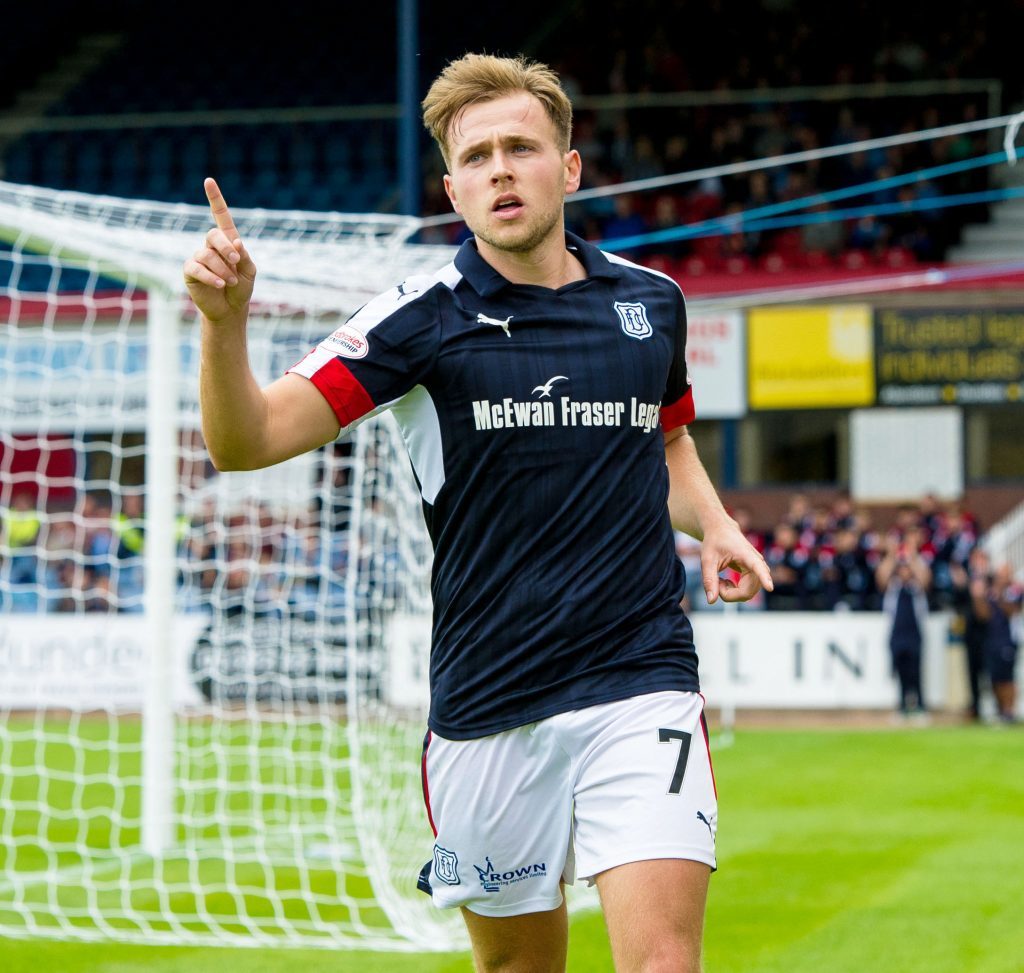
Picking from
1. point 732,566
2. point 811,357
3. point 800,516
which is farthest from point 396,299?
point 811,357

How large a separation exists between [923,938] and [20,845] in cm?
478

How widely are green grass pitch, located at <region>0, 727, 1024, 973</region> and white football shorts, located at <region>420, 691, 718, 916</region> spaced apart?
2.62 meters

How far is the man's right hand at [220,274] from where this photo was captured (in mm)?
2602

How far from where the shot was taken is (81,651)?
14.6 meters

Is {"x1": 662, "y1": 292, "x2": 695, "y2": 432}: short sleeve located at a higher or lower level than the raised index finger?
lower

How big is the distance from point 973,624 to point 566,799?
12490mm

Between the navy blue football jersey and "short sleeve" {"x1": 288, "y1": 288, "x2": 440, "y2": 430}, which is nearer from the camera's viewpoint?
"short sleeve" {"x1": 288, "y1": 288, "x2": 440, "y2": 430}

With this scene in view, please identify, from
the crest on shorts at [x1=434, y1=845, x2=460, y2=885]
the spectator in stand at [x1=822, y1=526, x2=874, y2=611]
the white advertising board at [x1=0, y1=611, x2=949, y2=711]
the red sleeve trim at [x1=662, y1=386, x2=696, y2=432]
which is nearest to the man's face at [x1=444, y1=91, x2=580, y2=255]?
the red sleeve trim at [x1=662, y1=386, x2=696, y2=432]

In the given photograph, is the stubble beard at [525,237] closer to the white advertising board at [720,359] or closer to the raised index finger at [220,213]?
the raised index finger at [220,213]

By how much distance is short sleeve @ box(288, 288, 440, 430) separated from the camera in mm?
3041

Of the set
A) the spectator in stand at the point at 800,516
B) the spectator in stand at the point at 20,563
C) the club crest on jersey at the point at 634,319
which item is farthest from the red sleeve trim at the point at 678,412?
the spectator in stand at the point at 800,516

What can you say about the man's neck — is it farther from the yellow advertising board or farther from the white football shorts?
the yellow advertising board

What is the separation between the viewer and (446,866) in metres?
3.27

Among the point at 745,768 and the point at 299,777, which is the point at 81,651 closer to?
the point at 299,777
